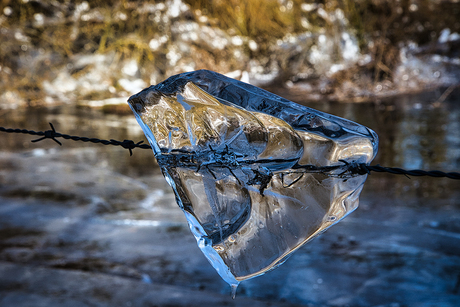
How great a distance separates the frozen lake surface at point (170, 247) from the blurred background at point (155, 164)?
1 centimetres

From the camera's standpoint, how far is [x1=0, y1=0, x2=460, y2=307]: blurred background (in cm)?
240

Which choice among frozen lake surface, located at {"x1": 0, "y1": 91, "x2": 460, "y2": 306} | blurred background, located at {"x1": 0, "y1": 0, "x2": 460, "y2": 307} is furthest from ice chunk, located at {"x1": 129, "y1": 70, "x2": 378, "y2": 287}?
frozen lake surface, located at {"x1": 0, "y1": 91, "x2": 460, "y2": 306}

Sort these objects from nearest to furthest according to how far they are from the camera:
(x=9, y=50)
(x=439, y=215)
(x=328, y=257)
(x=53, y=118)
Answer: (x=328, y=257)
(x=439, y=215)
(x=53, y=118)
(x=9, y=50)

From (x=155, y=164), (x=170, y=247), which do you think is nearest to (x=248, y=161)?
(x=170, y=247)

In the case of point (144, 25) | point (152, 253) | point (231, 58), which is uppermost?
point (144, 25)

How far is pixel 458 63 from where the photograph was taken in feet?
32.0

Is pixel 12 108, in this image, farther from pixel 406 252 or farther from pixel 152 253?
pixel 406 252

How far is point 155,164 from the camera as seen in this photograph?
17.6ft

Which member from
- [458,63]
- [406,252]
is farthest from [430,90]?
[406,252]

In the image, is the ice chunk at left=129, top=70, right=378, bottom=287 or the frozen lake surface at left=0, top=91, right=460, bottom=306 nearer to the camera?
the ice chunk at left=129, top=70, right=378, bottom=287

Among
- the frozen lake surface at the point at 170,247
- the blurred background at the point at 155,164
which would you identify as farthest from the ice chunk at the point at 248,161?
the frozen lake surface at the point at 170,247

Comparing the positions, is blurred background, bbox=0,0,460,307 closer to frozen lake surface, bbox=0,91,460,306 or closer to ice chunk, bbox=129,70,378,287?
frozen lake surface, bbox=0,91,460,306

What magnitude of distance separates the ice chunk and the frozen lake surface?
1.37 m

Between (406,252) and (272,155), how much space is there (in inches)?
88.8
